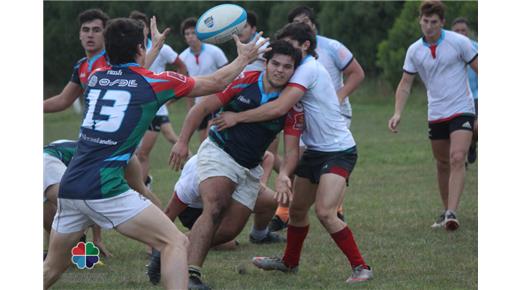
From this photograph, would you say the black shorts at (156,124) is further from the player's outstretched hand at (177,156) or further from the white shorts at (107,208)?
the white shorts at (107,208)

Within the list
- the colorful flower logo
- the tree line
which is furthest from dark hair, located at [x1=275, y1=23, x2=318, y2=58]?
the tree line

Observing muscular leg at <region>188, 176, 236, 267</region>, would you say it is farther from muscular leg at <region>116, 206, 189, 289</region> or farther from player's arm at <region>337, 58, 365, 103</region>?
player's arm at <region>337, 58, 365, 103</region>

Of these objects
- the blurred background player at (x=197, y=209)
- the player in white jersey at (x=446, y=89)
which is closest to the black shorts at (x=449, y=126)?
the player in white jersey at (x=446, y=89)

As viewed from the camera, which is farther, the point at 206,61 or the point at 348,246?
the point at 206,61

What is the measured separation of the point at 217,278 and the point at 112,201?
1.82 metres

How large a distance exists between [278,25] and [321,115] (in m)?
23.3

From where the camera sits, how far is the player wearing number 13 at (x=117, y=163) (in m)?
5.44

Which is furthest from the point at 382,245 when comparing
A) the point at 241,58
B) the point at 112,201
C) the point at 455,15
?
the point at 455,15

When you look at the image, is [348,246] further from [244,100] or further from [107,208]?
[107,208]

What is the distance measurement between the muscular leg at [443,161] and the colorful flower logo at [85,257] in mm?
3556

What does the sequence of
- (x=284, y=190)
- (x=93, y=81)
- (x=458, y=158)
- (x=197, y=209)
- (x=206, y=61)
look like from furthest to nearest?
(x=206, y=61)
(x=458, y=158)
(x=197, y=209)
(x=284, y=190)
(x=93, y=81)

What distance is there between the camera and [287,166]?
6766 mm

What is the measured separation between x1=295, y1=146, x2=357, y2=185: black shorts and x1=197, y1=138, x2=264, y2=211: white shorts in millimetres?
331

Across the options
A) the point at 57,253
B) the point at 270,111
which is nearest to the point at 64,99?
the point at 270,111
